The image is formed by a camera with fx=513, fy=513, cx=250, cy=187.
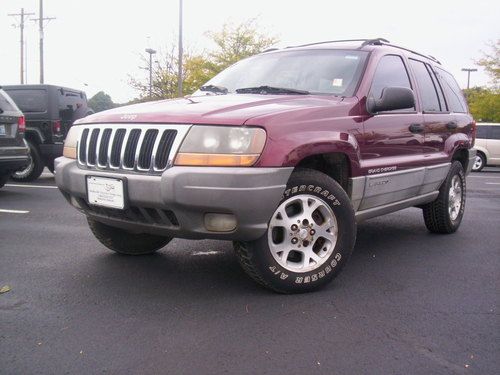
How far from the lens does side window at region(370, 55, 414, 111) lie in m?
4.07

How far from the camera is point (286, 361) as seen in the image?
2.42 meters

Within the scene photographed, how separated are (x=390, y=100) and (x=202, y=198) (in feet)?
5.58

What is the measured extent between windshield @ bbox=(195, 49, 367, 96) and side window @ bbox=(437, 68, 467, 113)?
68.5 inches

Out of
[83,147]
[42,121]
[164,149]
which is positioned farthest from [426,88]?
[42,121]

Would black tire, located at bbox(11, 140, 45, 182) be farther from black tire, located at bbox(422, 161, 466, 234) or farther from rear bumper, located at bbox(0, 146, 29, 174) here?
black tire, located at bbox(422, 161, 466, 234)

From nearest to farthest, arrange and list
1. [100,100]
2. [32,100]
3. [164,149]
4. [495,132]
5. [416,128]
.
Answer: [164,149] < [416,128] < [32,100] < [495,132] < [100,100]

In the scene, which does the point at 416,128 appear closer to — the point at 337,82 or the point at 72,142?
the point at 337,82

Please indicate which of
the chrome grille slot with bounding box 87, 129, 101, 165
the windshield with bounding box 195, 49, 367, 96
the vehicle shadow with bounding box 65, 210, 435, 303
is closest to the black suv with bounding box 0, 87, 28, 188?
the vehicle shadow with bounding box 65, 210, 435, 303

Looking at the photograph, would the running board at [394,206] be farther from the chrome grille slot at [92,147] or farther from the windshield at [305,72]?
the chrome grille slot at [92,147]

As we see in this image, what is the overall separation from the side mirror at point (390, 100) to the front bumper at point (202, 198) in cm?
111

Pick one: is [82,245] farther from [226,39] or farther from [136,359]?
[226,39]

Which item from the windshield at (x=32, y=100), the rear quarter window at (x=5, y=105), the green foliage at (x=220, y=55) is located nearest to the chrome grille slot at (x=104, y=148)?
the rear quarter window at (x=5, y=105)

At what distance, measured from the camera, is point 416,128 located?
443cm

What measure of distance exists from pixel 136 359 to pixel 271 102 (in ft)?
6.01
